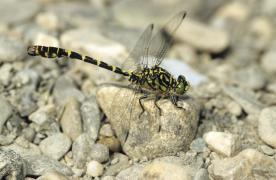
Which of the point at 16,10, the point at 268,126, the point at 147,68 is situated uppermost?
the point at 16,10

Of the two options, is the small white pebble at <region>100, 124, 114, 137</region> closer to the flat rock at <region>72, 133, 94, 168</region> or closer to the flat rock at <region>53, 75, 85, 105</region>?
the flat rock at <region>72, 133, 94, 168</region>

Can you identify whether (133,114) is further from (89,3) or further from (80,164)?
(89,3)

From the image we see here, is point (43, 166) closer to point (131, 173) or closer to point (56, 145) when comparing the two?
point (56, 145)

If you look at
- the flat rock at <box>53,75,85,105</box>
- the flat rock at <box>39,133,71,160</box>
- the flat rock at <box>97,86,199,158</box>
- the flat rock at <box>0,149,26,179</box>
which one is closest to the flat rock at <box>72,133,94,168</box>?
the flat rock at <box>39,133,71,160</box>

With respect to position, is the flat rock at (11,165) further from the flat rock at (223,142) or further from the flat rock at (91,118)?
the flat rock at (223,142)

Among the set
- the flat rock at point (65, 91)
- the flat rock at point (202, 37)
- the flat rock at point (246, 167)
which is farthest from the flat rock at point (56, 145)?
the flat rock at point (202, 37)

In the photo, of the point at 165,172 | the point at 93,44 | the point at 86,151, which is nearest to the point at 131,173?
the point at 165,172

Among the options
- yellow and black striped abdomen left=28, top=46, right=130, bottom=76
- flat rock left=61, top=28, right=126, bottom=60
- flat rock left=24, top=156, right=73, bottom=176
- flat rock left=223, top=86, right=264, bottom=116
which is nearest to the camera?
flat rock left=24, top=156, right=73, bottom=176
